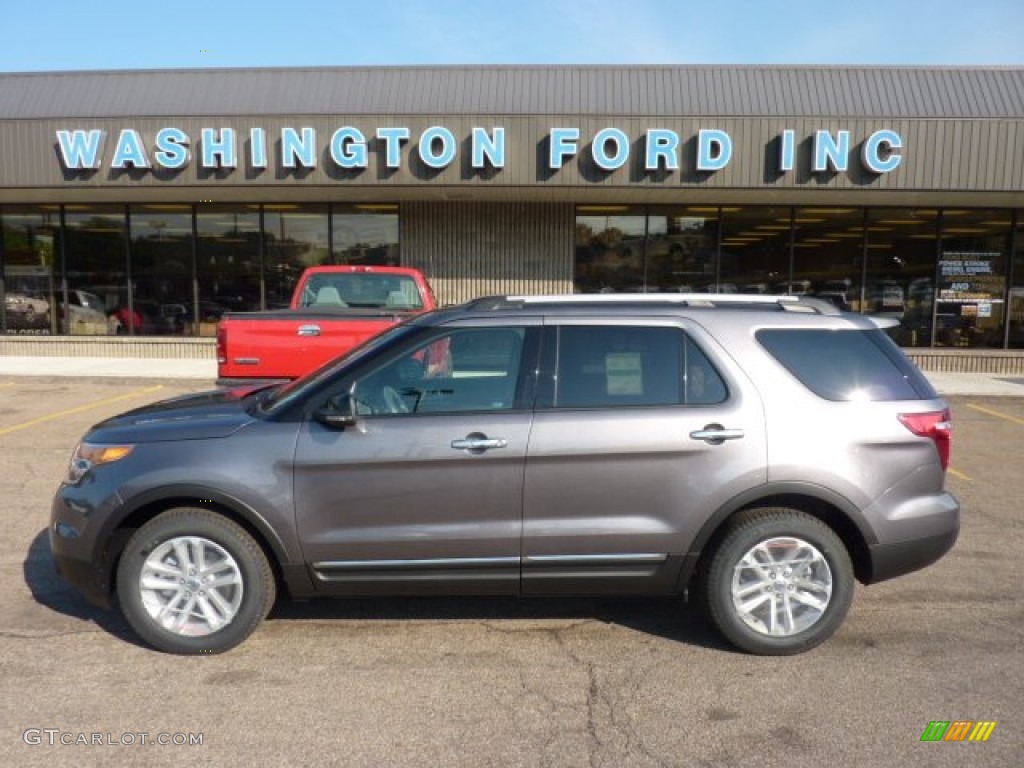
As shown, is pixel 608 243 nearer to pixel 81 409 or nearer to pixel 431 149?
pixel 431 149

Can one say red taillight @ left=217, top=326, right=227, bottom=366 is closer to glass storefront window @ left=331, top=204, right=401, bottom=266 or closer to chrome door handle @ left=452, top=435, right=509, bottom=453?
chrome door handle @ left=452, top=435, right=509, bottom=453

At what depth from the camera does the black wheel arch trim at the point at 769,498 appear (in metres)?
3.77

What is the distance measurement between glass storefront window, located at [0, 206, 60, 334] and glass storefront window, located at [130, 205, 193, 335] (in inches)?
56.2

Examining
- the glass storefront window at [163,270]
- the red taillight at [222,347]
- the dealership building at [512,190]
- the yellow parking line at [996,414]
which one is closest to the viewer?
the red taillight at [222,347]

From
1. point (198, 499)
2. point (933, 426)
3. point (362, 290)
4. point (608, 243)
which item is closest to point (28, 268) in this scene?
point (362, 290)

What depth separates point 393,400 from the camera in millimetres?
3881

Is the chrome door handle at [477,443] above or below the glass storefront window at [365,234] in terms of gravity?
below

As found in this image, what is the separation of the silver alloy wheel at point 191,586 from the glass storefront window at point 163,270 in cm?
1428

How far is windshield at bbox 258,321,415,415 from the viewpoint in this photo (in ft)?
12.8

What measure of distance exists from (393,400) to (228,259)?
14329 mm

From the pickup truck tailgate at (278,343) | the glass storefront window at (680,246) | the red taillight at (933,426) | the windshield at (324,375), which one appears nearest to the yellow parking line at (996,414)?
the glass storefront window at (680,246)

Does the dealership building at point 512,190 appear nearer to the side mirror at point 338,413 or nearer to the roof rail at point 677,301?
the roof rail at point 677,301

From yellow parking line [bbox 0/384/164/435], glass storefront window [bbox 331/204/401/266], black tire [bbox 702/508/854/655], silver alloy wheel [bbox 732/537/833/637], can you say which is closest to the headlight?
black tire [bbox 702/508/854/655]

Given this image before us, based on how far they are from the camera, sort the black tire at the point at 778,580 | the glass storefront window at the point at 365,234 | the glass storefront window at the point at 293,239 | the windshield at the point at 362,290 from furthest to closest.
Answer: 1. the glass storefront window at the point at 293,239
2. the glass storefront window at the point at 365,234
3. the windshield at the point at 362,290
4. the black tire at the point at 778,580
